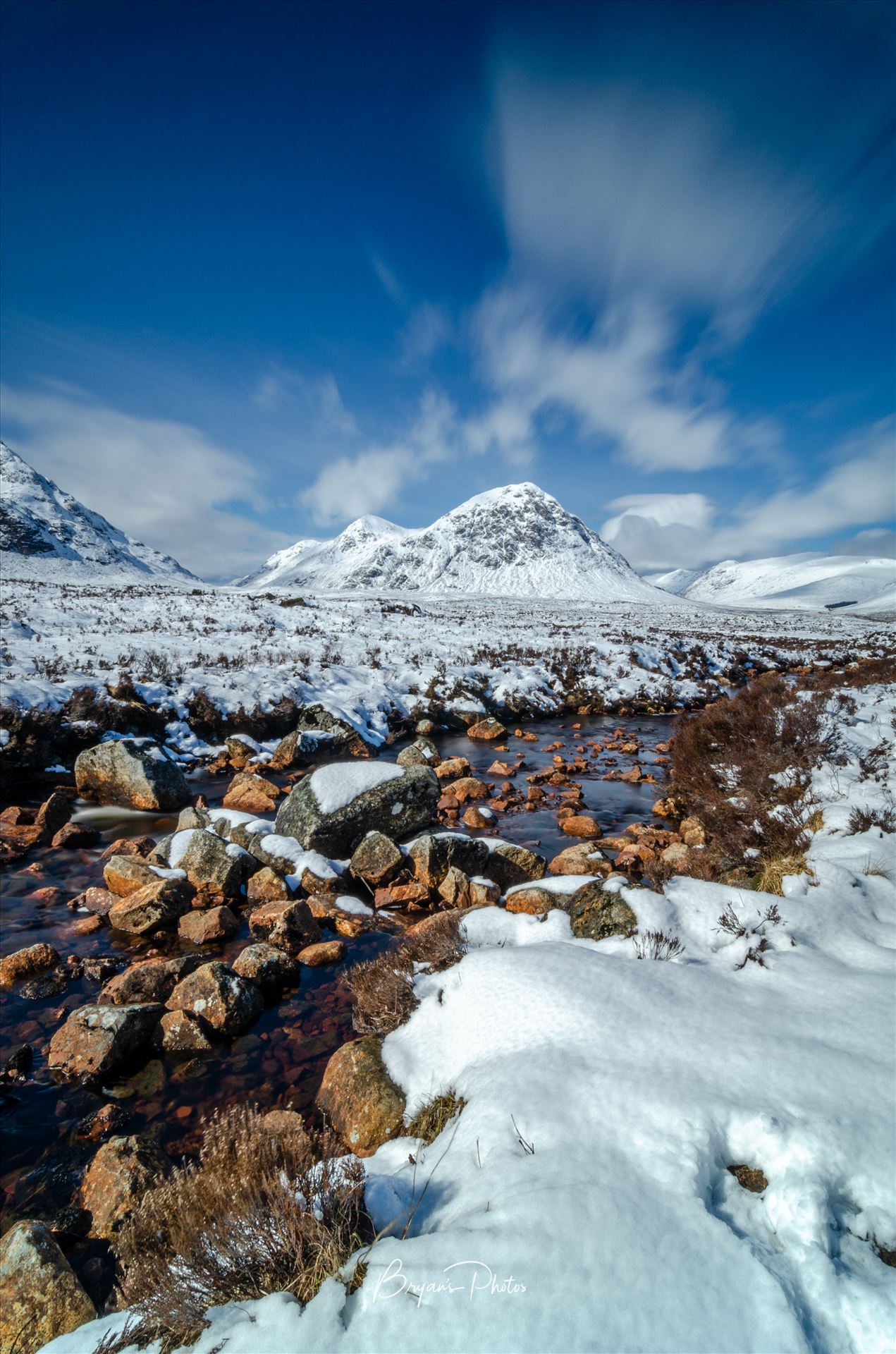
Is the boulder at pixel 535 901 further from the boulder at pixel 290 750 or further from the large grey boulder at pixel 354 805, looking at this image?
the boulder at pixel 290 750

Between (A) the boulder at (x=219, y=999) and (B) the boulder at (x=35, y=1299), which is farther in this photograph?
(A) the boulder at (x=219, y=999)

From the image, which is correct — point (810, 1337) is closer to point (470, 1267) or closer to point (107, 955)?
point (470, 1267)

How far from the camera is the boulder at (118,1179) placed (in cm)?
349

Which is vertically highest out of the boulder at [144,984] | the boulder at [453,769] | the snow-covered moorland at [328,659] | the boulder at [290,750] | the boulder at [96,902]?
the snow-covered moorland at [328,659]

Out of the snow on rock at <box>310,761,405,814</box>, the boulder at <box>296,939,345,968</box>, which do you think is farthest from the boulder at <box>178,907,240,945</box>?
the snow on rock at <box>310,761,405,814</box>

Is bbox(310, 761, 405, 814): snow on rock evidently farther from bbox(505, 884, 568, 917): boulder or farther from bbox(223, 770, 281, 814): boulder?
bbox(505, 884, 568, 917): boulder

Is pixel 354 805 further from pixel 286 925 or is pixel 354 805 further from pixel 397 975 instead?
pixel 397 975

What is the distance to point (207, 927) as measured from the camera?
22.0 feet

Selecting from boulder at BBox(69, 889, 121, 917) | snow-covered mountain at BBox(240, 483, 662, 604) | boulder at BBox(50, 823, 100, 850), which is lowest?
boulder at BBox(69, 889, 121, 917)

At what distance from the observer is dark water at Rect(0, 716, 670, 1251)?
406 cm

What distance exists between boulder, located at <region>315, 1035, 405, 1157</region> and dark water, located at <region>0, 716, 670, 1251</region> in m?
0.37

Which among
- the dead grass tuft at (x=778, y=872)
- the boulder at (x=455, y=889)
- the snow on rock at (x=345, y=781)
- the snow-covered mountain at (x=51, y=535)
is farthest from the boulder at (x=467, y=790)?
the snow-covered mountain at (x=51, y=535)

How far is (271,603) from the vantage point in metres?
39.8

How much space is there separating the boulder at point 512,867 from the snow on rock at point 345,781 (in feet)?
6.64
